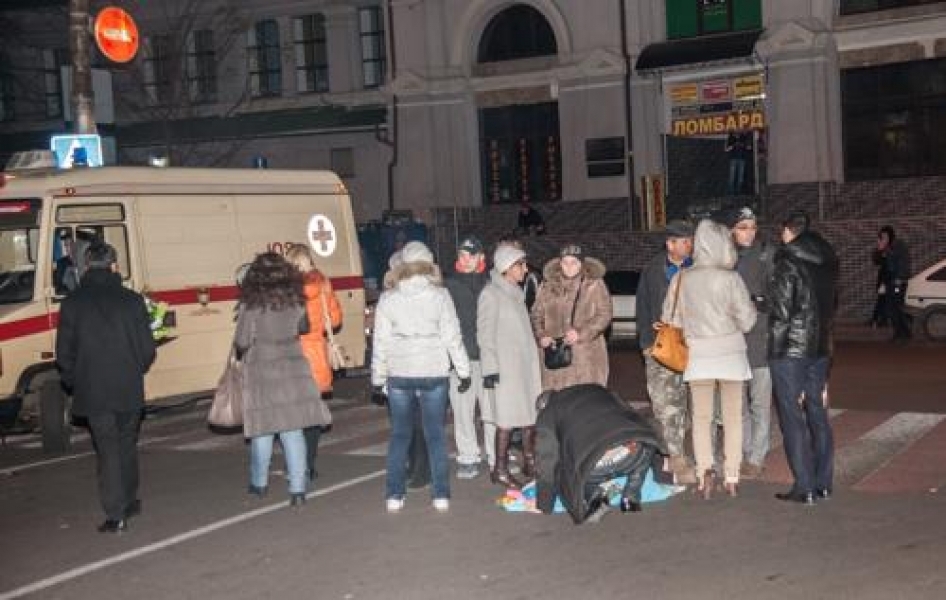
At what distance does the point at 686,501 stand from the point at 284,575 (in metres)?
2.89

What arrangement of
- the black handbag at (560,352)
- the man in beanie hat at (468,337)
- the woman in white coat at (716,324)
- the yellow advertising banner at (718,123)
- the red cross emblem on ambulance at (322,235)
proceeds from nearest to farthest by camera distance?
the woman in white coat at (716,324)
the black handbag at (560,352)
the man in beanie hat at (468,337)
the red cross emblem on ambulance at (322,235)
the yellow advertising banner at (718,123)

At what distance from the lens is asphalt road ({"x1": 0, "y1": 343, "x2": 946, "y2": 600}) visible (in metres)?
6.99

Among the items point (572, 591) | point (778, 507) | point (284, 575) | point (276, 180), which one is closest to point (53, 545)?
point (284, 575)

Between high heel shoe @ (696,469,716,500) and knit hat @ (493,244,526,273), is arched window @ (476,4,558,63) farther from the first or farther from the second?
high heel shoe @ (696,469,716,500)

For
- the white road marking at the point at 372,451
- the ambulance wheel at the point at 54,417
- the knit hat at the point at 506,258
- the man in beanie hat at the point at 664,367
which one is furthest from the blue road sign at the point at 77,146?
the man in beanie hat at the point at 664,367

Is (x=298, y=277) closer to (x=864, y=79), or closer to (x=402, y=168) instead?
(x=864, y=79)

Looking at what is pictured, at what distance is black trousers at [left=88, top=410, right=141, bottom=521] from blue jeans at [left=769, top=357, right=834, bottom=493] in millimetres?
4457

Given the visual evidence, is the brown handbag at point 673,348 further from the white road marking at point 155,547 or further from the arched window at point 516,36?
the arched window at point 516,36

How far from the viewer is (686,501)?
8781 millimetres

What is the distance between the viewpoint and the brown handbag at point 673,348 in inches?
344

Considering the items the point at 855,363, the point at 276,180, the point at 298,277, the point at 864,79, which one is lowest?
the point at 855,363

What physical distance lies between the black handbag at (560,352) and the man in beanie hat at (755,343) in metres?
1.22

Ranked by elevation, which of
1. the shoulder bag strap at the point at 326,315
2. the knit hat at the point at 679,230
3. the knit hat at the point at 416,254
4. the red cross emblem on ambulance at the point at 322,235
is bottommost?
the shoulder bag strap at the point at 326,315

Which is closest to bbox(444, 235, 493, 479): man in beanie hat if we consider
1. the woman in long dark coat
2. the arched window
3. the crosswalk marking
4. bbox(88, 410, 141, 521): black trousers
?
the woman in long dark coat
